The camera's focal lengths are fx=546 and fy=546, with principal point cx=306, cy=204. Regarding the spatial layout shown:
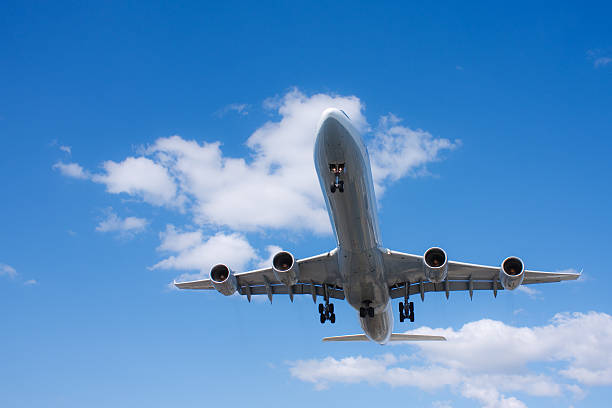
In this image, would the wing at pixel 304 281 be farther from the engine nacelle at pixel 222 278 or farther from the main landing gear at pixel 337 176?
the main landing gear at pixel 337 176

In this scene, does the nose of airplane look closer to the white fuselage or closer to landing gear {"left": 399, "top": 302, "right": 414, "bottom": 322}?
the white fuselage

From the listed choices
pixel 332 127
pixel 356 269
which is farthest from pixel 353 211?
pixel 332 127

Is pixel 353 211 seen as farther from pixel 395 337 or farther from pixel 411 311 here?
pixel 395 337

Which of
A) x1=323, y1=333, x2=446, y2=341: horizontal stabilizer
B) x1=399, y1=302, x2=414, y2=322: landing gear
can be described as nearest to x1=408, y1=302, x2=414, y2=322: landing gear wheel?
x1=399, y1=302, x2=414, y2=322: landing gear

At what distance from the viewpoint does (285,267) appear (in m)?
24.0

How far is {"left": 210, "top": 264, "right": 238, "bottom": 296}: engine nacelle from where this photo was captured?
25438 mm

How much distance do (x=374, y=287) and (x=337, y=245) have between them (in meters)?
2.67

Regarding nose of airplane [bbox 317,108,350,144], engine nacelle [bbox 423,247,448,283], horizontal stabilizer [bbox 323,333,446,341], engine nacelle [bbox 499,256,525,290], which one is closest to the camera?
nose of airplane [bbox 317,108,350,144]

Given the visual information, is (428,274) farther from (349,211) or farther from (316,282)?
(316,282)

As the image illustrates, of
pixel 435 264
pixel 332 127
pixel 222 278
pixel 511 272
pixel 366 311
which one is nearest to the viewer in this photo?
pixel 332 127

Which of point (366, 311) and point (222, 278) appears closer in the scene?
point (222, 278)

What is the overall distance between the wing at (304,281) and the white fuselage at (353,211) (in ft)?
6.16

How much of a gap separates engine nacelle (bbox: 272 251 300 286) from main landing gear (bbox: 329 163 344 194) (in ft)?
16.1

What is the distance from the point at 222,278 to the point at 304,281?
4.38 meters
